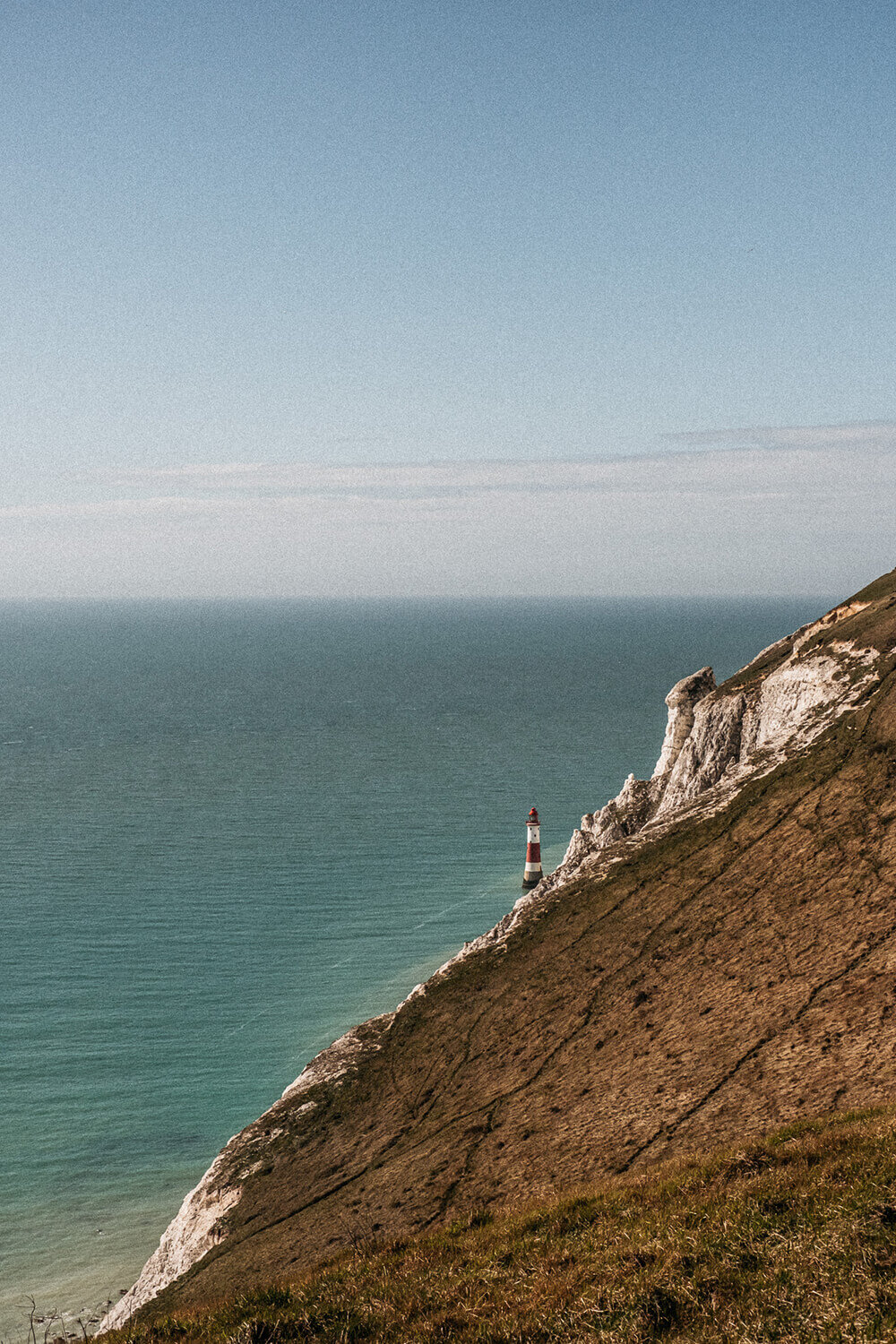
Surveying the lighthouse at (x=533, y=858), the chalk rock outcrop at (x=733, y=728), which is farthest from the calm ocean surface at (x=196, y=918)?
the chalk rock outcrop at (x=733, y=728)

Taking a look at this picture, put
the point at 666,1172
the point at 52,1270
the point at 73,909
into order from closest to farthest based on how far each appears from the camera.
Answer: the point at 666,1172 < the point at 52,1270 < the point at 73,909

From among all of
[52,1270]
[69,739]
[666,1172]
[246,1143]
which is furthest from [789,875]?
[69,739]

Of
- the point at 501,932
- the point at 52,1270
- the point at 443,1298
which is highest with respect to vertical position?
the point at 443,1298

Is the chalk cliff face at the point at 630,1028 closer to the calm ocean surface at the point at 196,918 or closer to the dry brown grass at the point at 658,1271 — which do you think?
the dry brown grass at the point at 658,1271

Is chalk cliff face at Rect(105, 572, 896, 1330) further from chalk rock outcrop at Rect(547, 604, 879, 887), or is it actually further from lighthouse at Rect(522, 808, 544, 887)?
lighthouse at Rect(522, 808, 544, 887)

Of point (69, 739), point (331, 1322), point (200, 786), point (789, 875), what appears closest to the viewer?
point (331, 1322)

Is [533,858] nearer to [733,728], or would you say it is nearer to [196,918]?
[196,918]

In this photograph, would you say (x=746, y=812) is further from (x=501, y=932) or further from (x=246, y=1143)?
(x=246, y=1143)
